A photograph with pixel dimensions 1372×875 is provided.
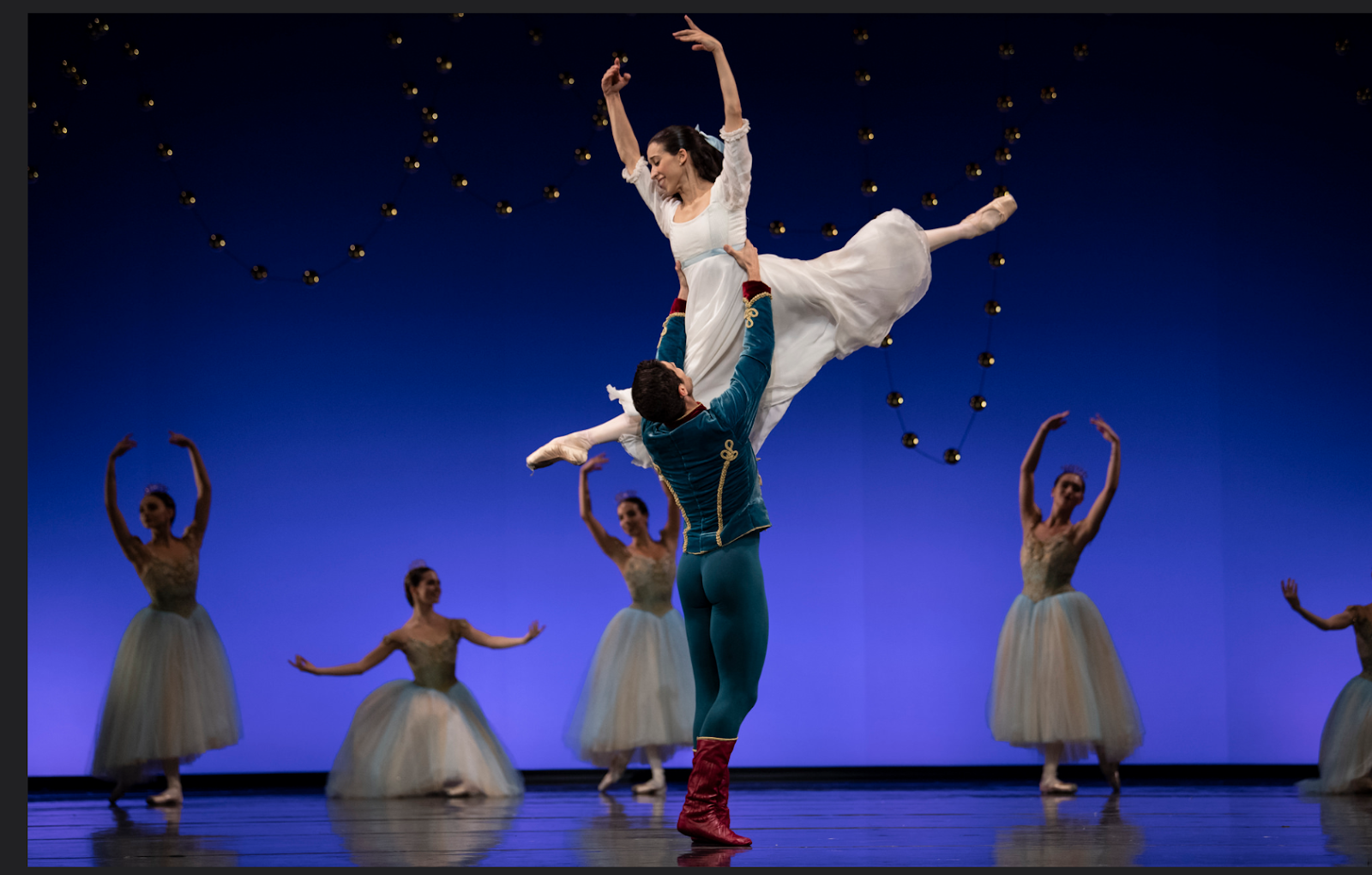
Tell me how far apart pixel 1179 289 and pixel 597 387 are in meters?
2.78

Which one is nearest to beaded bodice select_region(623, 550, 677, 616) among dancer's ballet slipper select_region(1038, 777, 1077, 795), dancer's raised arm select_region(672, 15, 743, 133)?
dancer's ballet slipper select_region(1038, 777, 1077, 795)

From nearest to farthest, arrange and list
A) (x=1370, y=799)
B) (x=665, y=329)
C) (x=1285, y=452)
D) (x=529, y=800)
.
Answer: (x=665, y=329) < (x=1370, y=799) < (x=529, y=800) < (x=1285, y=452)

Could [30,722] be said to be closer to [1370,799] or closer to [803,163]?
[803,163]

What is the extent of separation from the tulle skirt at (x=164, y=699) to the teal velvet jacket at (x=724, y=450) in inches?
120

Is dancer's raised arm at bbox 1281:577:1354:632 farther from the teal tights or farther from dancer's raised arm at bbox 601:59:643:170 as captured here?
dancer's raised arm at bbox 601:59:643:170

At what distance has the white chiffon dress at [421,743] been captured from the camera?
17.4 feet

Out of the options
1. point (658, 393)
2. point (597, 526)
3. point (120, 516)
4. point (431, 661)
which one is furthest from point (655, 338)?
point (658, 393)

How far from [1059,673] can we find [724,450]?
9.10ft

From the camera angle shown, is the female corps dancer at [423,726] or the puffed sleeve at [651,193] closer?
the puffed sleeve at [651,193]

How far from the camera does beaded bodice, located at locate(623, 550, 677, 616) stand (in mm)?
5684

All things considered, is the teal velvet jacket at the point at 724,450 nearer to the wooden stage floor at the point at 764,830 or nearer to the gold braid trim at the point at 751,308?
the gold braid trim at the point at 751,308

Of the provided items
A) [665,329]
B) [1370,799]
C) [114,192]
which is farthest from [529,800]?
[114,192]

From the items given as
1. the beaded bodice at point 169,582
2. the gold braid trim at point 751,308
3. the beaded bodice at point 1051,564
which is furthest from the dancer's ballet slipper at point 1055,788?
the beaded bodice at point 169,582

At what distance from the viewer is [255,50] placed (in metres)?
6.14
